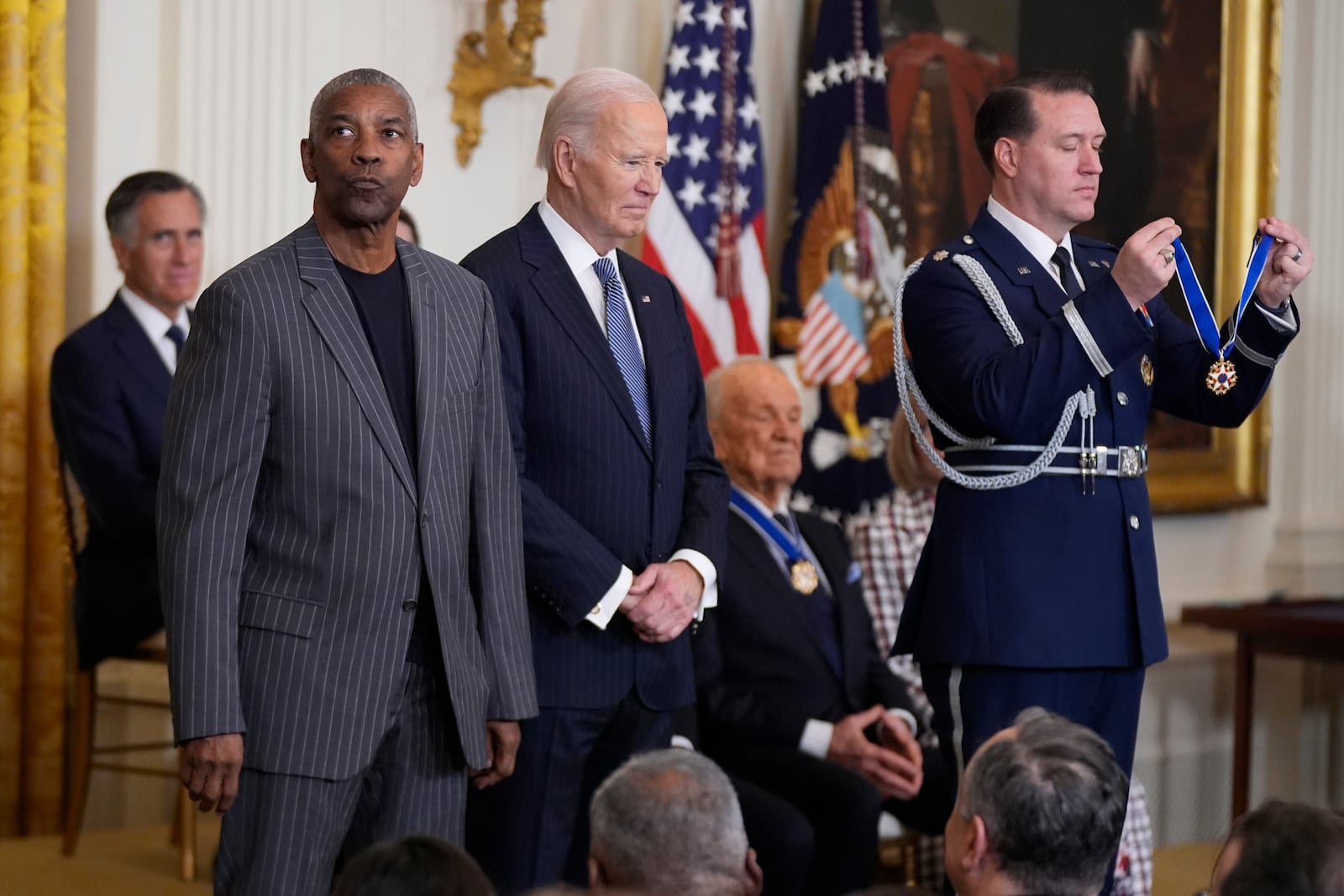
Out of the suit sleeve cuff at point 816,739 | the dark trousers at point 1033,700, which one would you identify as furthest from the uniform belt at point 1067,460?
the suit sleeve cuff at point 816,739

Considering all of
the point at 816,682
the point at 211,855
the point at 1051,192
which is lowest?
the point at 211,855

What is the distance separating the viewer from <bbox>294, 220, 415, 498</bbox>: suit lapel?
2.83 m

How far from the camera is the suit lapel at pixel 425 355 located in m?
2.89

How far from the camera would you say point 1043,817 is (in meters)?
2.23

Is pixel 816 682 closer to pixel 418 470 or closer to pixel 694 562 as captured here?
pixel 694 562

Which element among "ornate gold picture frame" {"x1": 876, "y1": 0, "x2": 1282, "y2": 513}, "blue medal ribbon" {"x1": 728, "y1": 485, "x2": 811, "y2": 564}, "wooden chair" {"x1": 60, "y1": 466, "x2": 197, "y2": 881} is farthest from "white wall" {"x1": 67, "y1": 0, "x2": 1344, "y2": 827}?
"blue medal ribbon" {"x1": 728, "y1": 485, "x2": 811, "y2": 564}

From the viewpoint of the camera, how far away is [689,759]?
2336 mm

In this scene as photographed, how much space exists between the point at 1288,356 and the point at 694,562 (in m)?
5.12

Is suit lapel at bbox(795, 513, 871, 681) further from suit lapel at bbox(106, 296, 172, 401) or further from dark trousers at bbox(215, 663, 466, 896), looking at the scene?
dark trousers at bbox(215, 663, 466, 896)

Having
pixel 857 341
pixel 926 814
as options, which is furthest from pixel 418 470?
pixel 857 341

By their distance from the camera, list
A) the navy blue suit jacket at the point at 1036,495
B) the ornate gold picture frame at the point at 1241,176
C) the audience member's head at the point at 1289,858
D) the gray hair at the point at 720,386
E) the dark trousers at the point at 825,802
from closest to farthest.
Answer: the audience member's head at the point at 1289,858 → the navy blue suit jacket at the point at 1036,495 → the dark trousers at the point at 825,802 → the gray hair at the point at 720,386 → the ornate gold picture frame at the point at 1241,176

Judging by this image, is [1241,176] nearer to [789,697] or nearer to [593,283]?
[789,697]

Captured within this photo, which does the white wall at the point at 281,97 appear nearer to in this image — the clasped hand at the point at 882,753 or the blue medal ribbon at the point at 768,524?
the blue medal ribbon at the point at 768,524

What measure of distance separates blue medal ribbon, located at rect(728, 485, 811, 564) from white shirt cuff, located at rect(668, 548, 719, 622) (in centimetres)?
138
